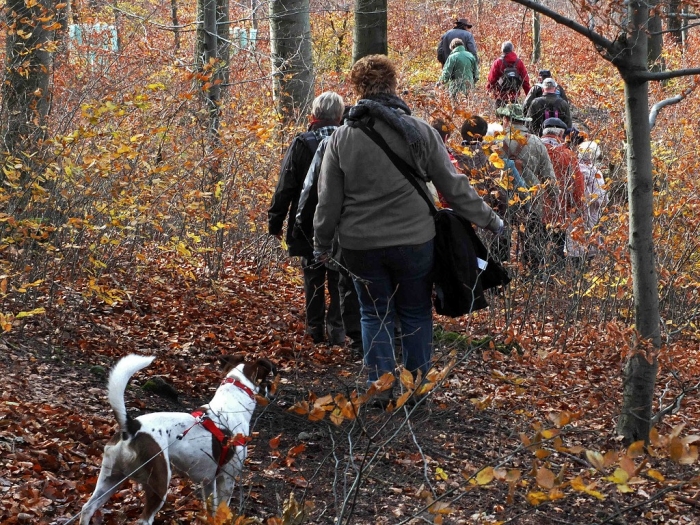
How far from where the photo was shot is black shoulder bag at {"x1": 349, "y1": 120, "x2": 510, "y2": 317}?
5152 millimetres

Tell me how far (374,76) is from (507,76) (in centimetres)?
1066

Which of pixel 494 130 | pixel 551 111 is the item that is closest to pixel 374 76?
pixel 494 130

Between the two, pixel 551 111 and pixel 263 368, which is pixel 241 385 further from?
pixel 551 111

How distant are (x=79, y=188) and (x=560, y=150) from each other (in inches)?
182

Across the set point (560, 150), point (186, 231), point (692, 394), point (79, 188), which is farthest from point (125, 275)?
point (692, 394)

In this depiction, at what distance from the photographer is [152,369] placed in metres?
6.29

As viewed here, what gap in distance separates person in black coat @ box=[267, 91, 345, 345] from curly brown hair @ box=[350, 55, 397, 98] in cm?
127

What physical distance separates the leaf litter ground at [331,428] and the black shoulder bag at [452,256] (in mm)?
371

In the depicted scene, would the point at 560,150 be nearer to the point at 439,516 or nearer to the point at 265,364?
the point at 265,364

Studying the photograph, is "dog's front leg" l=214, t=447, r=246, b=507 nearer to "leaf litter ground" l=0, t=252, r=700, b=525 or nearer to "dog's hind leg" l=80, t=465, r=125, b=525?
"leaf litter ground" l=0, t=252, r=700, b=525

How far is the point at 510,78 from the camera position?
15.3 meters

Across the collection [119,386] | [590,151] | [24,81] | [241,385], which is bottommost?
[241,385]

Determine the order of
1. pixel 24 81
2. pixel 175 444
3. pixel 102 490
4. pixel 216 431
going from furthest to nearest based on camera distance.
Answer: pixel 24 81 < pixel 216 431 < pixel 175 444 < pixel 102 490

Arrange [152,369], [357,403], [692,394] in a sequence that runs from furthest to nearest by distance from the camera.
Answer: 1. [692,394]
2. [152,369]
3. [357,403]
